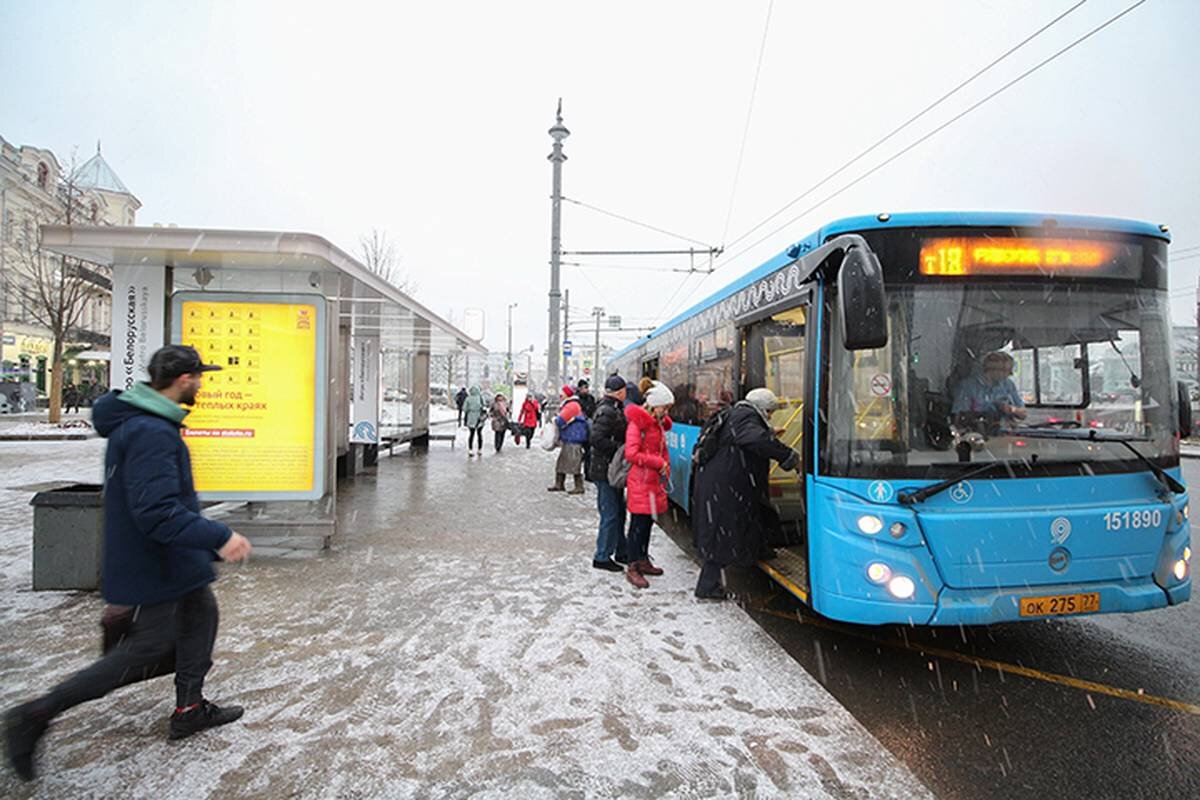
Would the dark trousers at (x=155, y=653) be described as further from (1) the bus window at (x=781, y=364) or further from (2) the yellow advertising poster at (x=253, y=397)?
(1) the bus window at (x=781, y=364)

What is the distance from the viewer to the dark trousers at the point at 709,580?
19.2ft

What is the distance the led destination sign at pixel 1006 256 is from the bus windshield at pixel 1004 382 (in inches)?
3.8

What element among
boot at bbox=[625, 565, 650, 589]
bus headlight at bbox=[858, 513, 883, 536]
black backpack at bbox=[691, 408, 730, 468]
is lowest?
boot at bbox=[625, 565, 650, 589]

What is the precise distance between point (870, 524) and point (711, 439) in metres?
1.74

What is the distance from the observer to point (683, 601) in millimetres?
5812

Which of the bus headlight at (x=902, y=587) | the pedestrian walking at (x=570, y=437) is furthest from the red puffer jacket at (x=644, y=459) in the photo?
the pedestrian walking at (x=570, y=437)

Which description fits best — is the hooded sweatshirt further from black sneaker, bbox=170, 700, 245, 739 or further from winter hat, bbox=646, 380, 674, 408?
winter hat, bbox=646, 380, 674, 408

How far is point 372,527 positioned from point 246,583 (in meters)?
2.51

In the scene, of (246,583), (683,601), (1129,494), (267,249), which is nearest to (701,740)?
(683,601)

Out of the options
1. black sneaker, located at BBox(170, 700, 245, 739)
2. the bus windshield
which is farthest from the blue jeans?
black sneaker, located at BBox(170, 700, 245, 739)

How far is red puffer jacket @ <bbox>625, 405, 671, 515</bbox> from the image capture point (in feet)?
19.9

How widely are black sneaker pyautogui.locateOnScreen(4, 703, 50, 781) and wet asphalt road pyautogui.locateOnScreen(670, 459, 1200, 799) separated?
3898mm

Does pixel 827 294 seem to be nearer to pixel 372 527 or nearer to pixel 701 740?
pixel 701 740

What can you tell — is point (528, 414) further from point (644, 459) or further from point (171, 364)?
point (171, 364)
